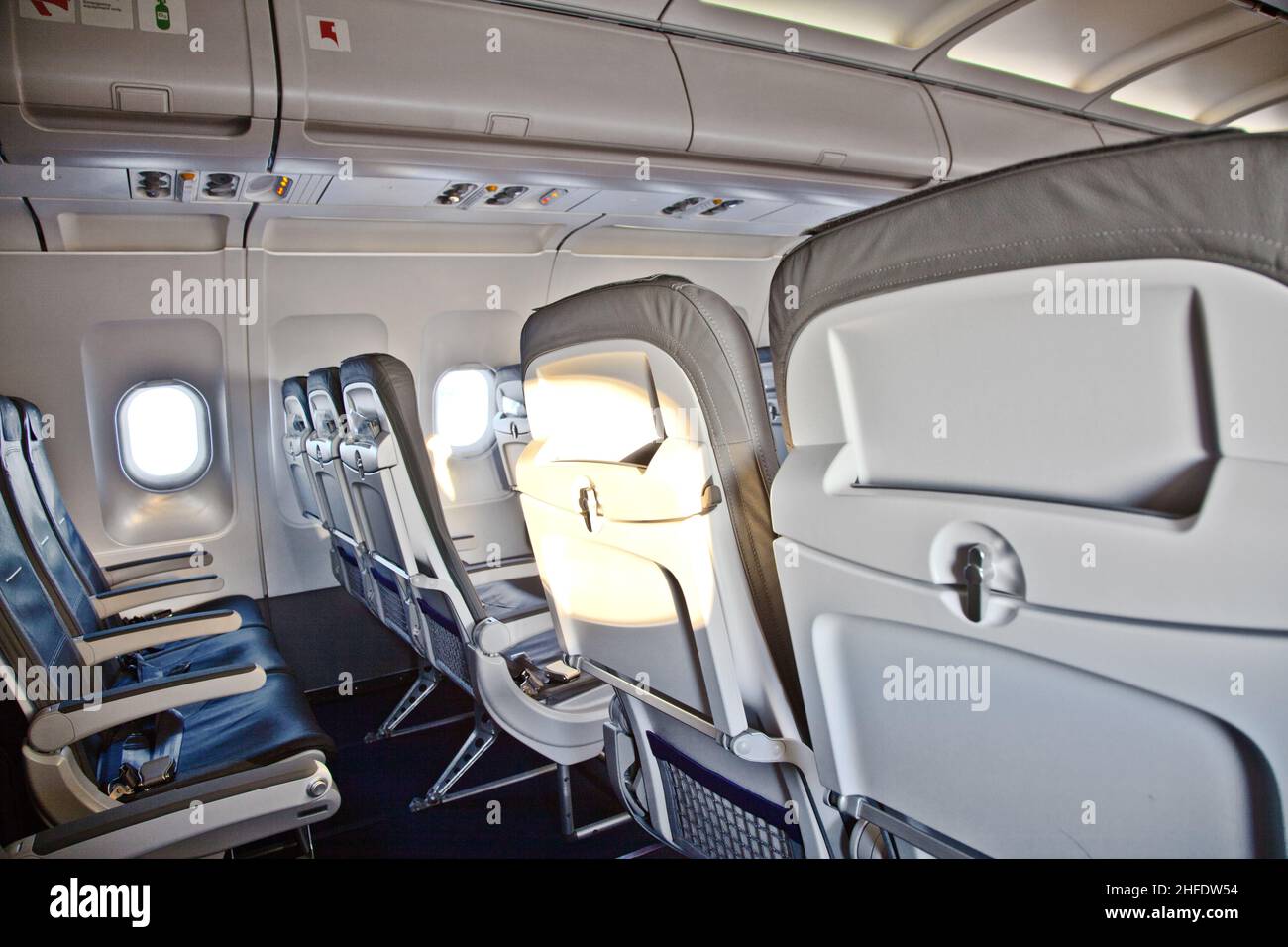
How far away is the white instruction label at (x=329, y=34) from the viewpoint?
2.71 metres

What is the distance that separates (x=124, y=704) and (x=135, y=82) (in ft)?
6.12

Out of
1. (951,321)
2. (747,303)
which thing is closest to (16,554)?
(951,321)

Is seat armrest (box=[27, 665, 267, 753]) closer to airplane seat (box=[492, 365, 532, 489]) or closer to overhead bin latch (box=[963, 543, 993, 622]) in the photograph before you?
overhead bin latch (box=[963, 543, 993, 622])

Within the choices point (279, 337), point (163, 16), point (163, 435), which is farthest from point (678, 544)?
point (163, 435)

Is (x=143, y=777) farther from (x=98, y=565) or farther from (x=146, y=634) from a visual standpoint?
(x=98, y=565)

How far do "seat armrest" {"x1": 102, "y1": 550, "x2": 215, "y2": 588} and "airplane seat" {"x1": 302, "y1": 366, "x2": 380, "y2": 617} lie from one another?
0.74 m

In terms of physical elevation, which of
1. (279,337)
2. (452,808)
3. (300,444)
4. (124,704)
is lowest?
(452,808)

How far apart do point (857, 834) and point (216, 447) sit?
14.2 feet

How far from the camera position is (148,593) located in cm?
320

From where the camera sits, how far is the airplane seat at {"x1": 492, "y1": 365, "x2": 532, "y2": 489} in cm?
512

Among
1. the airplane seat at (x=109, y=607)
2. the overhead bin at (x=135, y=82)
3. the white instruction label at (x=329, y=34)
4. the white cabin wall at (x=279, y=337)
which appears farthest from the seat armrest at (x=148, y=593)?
the white instruction label at (x=329, y=34)

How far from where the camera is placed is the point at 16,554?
2.07 m

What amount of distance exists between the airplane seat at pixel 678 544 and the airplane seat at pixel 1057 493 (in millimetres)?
175

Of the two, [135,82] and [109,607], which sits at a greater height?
[135,82]
